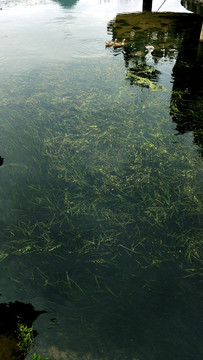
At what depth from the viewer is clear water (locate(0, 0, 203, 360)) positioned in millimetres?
2455

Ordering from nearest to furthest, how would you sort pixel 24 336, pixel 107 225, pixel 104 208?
1. pixel 24 336
2. pixel 107 225
3. pixel 104 208

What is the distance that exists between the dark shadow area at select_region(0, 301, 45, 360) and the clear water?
0.09 m

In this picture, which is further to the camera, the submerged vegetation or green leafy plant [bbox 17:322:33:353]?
the submerged vegetation

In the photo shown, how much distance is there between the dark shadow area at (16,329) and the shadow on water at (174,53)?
14.3 ft

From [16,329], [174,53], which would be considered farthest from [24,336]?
[174,53]

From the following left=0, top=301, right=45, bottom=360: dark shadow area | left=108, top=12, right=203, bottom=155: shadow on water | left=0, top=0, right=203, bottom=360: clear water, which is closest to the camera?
left=0, top=301, right=45, bottom=360: dark shadow area

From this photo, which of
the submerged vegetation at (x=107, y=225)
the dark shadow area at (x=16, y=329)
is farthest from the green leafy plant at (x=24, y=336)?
the submerged vegetation at (x=107, y=225)

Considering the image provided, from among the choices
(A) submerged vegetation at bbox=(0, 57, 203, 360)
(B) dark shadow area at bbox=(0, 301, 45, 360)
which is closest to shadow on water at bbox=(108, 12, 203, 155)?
(A) submerged vegetation at bbox=(0, 57, 203, 360)

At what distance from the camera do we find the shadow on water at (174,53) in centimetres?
625

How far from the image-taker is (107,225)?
3506mm

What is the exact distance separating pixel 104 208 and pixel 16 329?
2017 mm

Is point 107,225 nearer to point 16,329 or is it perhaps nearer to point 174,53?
point 16,329

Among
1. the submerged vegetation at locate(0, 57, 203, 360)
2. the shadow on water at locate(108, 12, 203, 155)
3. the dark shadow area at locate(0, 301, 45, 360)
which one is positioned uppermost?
the shadow on water at locate(108, 12, 203, 155)

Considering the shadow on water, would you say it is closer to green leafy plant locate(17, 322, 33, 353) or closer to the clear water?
the clear water
